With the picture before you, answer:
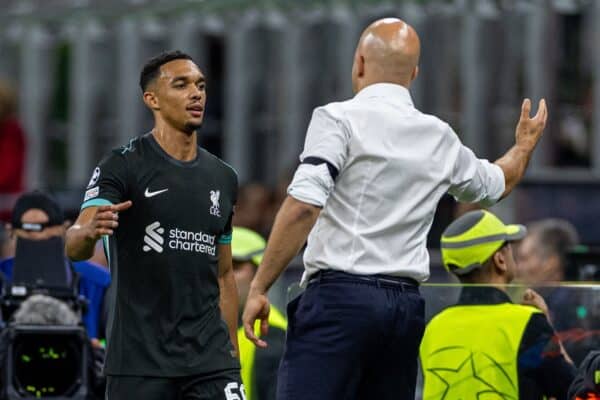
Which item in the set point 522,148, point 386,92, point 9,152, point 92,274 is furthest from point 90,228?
point 9,152

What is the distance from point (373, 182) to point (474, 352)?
1415mm

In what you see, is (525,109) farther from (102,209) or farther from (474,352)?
(102,209)

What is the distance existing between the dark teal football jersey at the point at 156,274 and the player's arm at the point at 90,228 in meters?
0.20

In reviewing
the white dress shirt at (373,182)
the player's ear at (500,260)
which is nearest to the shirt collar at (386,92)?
the white dress shirt at (373,182)

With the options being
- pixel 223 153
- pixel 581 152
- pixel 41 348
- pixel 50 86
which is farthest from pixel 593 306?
pixel 50 86

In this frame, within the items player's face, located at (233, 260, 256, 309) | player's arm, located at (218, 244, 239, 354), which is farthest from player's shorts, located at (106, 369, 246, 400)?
player's face, located at (233, 260, 256, 309)

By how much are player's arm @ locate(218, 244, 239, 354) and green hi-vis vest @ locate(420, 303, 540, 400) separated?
3.00ft

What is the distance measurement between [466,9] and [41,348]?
10863mm

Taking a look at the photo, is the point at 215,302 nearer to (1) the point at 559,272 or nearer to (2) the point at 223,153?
(1) the point at 559,272

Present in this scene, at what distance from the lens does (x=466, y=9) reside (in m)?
19.0

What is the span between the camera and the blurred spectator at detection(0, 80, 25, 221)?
17469mm

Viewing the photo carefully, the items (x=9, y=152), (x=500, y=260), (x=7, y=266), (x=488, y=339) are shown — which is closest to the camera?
(x=488, y=339)

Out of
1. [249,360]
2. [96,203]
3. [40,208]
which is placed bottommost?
[249,360]

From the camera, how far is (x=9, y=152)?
1781cm
